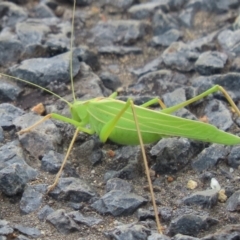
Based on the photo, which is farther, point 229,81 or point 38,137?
point 229,81

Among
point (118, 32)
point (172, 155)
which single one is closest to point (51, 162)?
point (172, 155)

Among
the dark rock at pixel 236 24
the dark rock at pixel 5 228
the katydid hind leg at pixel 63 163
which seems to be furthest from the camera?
the dark rock at pixel 236 24

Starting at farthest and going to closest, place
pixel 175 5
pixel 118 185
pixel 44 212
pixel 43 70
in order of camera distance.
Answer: pixel 175 5
pixel 43 70
pixel 118 185
pixel 44 212

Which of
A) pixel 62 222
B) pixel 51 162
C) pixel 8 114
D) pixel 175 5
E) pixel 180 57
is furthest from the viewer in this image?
pixel 175 5

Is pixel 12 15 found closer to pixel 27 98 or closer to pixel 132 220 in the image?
pixel 27 98

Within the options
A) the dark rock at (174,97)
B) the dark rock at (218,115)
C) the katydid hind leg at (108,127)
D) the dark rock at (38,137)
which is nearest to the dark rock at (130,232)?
the katydid hind leg at (108,127)

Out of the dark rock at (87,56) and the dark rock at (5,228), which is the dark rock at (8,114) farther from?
the dark rock at (5,228)

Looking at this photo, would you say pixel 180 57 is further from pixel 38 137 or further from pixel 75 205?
pixel 75 205
